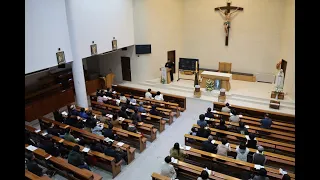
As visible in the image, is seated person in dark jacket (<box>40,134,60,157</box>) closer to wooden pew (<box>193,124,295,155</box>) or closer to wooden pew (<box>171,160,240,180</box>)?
wooden pew (<box>171,160,240,180</box>)

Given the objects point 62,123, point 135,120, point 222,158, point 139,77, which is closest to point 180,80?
point 139,77

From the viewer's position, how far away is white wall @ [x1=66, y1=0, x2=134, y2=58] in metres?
10.6

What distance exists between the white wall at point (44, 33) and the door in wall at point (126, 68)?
17.2ft

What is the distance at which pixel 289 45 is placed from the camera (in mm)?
12375

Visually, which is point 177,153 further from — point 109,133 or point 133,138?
point 109,133

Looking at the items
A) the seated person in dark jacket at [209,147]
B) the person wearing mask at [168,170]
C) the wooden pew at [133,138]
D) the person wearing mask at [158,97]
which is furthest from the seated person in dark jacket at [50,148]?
the person wearing mask at [158,97]

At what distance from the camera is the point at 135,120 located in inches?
368

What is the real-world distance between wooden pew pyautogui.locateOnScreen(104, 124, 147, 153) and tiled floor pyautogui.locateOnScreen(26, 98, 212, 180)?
25 centimetres

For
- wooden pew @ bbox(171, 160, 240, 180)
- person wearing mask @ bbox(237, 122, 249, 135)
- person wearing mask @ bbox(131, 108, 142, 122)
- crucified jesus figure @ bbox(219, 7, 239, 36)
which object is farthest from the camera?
crucified jesus figure @ bbox(219, 7, 239, 36)

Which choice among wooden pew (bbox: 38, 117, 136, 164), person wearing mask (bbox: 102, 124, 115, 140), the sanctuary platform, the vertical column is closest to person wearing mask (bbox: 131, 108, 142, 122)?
person wearing mask (bbox: 102, 124, 115, 140)

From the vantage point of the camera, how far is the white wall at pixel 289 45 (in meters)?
11.8

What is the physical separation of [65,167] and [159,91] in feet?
25.0
